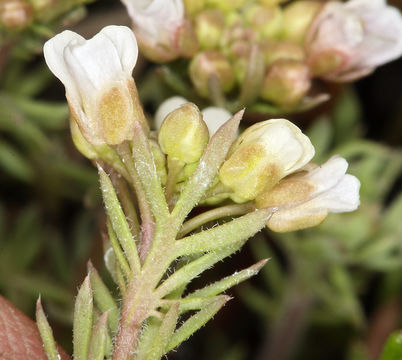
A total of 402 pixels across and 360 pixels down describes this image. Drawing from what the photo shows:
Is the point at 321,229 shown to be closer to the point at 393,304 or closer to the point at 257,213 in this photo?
the point at 393,304

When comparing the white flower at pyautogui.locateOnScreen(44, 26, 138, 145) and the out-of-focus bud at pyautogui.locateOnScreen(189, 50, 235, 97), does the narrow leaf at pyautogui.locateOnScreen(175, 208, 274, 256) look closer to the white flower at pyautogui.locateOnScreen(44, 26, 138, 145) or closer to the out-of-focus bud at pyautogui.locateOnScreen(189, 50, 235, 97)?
the white flower at pyautogui.locateOnScreen(44, 26, 138, 145)

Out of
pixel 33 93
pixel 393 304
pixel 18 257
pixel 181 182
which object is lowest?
pixel 393 304

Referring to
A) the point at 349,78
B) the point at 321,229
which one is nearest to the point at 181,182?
the point at 349,78

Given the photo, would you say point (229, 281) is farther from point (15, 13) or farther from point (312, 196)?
point (15, 13)

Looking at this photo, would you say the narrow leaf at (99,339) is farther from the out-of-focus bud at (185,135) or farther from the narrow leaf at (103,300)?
the out-of-focus bud at (185,135)

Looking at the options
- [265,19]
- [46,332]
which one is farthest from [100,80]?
[265,19]

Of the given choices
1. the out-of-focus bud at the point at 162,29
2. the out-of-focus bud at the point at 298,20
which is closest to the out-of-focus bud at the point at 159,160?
the out-of-focus bud at the point at 162,29
